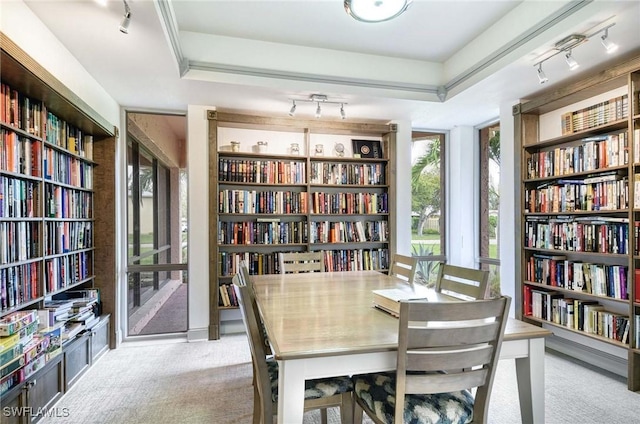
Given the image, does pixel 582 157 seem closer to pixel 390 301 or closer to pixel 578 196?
pixel 578 196

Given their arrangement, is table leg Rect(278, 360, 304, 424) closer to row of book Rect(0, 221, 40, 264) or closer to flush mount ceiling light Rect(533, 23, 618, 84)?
row of book Rect(0, 221, 40, 264)

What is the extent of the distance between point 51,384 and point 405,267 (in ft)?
8.41

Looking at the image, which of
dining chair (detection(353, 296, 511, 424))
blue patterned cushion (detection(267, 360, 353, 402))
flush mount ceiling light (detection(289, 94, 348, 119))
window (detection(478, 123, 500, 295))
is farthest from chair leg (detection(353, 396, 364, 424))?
window (detection(478, 123, 500, 295))

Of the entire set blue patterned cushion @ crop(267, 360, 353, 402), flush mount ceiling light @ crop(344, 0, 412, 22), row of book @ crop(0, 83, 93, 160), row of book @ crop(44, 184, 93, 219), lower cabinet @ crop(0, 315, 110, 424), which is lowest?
lower cabinet @ crop(0, 315, 110, 424)

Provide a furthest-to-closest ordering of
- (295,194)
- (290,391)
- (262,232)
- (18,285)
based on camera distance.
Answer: (295,194) → (262,232) → (18,285) → (290,391)

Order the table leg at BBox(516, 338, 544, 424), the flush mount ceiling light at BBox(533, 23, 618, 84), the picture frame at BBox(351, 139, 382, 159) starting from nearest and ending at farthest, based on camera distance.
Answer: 1. the table leg at BBox(516, 338, 544, 424)
2. the flush mount ceiling light at BBox(533, 23, 618, 84)
3. the picture frame at BBox(351, 139, 382, 159)

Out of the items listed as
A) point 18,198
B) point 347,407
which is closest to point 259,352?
point 347,407

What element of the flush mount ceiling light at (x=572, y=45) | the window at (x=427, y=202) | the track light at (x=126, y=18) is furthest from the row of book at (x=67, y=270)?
the flush mount ceiling light at (x=572, y=45)

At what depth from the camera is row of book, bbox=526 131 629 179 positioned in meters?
2.62

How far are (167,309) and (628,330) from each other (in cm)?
423

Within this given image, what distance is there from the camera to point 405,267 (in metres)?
2.77

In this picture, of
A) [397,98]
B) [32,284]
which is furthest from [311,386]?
[397,98]

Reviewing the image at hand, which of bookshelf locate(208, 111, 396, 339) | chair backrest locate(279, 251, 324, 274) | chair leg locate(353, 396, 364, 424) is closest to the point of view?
chair leg locate(353, 396, 364, 424)

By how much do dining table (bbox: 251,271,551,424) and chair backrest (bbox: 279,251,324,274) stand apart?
111 centimetres
